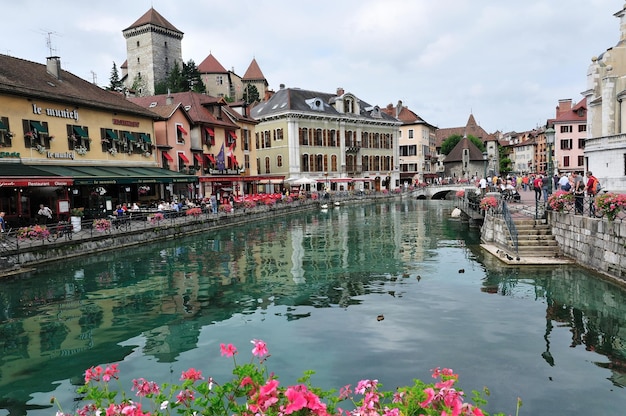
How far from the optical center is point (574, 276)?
1644 cm

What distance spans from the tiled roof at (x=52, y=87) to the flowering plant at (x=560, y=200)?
26.4m

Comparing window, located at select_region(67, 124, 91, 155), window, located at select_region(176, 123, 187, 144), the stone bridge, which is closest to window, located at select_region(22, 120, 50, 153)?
window, located at select_region(67, 124, 91, 155)

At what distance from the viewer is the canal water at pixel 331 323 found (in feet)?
29.9

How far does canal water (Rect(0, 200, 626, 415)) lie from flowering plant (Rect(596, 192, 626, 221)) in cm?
229

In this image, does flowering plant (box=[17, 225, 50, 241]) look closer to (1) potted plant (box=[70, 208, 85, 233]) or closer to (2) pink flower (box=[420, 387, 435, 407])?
(1) potted plant (box=[70, 208, 85, 233])

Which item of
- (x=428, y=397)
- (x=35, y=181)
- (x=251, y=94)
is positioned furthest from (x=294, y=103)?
(x=428, y=397)

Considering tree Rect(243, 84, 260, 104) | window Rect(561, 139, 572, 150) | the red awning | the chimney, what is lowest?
the red awning

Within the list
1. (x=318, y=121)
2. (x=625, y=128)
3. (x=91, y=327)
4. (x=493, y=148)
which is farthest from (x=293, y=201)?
(x=493, y=148)

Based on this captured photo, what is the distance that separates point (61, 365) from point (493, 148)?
4476 inches

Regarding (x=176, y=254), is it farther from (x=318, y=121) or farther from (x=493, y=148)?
(x=493, y=148)

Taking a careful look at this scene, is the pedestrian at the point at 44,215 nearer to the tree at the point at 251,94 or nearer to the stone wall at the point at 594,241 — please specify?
the stone wall at the point at 594,241

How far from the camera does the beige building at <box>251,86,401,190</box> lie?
204 ft

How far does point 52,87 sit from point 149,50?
257 ft

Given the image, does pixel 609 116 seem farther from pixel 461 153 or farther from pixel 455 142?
pixel 455 142
